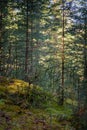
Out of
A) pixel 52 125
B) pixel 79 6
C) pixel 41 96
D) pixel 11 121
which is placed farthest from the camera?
pixel 79 6

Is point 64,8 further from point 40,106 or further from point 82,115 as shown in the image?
point 82,115

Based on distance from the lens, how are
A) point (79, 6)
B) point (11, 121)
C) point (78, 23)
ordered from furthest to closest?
point (78, 23), point (79, 6), point (11, 121)

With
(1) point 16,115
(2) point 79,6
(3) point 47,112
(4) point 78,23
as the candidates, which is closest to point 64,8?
(2) point 79,6

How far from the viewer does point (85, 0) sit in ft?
72.3

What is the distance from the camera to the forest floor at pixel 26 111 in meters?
10.7

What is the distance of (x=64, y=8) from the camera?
2052cm

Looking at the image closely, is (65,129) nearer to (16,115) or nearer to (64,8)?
(16,115)

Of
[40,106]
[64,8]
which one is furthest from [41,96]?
[64,8]

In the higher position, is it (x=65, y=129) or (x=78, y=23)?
(x=78, y=23)

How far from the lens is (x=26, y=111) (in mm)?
12562

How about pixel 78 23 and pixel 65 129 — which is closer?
pixel 65 129

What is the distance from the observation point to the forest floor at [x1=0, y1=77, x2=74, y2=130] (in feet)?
35.2

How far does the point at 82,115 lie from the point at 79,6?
43.8 ft

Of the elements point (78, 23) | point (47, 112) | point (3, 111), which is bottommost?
point (47, 112)
